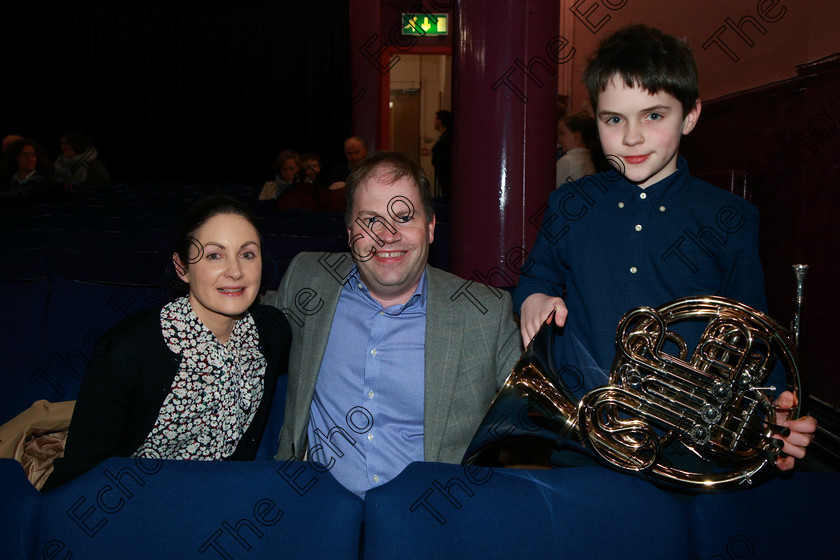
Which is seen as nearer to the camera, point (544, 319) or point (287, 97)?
point (544, 319)

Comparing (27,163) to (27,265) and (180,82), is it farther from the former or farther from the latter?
(180,82)

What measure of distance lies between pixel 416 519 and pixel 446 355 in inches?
21.4

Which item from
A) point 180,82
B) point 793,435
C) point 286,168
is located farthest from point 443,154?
point 180,82

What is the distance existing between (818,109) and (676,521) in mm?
2755

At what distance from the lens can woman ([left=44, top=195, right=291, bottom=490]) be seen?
1.47 metres

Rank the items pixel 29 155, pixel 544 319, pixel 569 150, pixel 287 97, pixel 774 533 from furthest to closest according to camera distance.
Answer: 1. pixel 287 97
2. pixel 29 155
3. pixel 569 150
4. pixel 544 319
5. pixel 774 533

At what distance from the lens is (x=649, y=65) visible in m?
1.36

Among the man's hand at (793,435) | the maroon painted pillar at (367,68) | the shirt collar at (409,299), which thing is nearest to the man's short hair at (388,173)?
the shirt collar at (409,299)

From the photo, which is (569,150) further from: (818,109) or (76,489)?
(76,489)

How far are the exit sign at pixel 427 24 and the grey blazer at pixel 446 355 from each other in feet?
33.0

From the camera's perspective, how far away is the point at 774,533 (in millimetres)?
1141

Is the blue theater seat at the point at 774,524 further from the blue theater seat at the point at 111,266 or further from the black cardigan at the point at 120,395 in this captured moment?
the blue theater seat at the point at 111,266

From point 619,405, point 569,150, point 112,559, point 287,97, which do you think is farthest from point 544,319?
point 287,97

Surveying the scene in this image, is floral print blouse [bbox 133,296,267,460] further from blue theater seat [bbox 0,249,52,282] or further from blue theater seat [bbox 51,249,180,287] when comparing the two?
blue theater seat [bbox 0,249,52,282]
